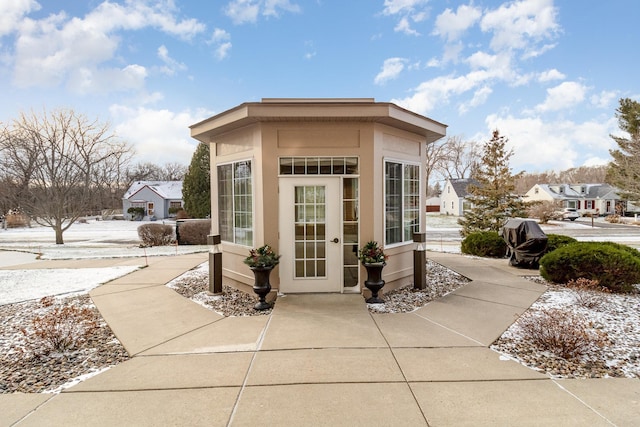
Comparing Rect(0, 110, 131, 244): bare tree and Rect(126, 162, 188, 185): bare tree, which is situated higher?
Rect(126, 162, 188, 185): bare tree

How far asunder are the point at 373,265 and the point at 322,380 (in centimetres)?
258

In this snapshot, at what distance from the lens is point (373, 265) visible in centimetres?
548

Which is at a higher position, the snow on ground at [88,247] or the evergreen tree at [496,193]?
the evergreen tree at [496,193]

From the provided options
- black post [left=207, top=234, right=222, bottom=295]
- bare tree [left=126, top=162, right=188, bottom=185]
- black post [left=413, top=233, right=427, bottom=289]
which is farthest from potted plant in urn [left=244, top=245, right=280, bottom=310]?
bare tree [left=126, top=162, right=188, bottom=185]

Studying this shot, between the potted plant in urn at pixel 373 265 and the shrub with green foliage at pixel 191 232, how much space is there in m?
12.1

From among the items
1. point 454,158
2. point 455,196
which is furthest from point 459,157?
point 455,196

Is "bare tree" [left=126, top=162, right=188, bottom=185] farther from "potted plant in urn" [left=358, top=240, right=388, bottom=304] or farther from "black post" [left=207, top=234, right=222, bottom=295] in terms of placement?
"potted plant in urn" [left=358, top=240, right=388, bottom=304]

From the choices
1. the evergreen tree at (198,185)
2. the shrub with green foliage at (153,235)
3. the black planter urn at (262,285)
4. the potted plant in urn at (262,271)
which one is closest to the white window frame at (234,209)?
the potted plant in urn at (262,271)

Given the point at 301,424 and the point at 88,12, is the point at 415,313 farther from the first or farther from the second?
the point at 88,12

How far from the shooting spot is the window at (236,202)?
6.27m

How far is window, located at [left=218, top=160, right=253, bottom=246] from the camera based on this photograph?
20.6 feet

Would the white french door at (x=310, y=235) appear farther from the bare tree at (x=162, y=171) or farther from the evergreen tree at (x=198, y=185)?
the bare tree at (x=162, y=171)

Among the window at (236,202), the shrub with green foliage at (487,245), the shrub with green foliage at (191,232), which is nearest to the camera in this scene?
the window at (236,202)

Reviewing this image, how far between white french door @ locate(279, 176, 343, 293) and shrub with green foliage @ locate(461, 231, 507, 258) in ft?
22.7
